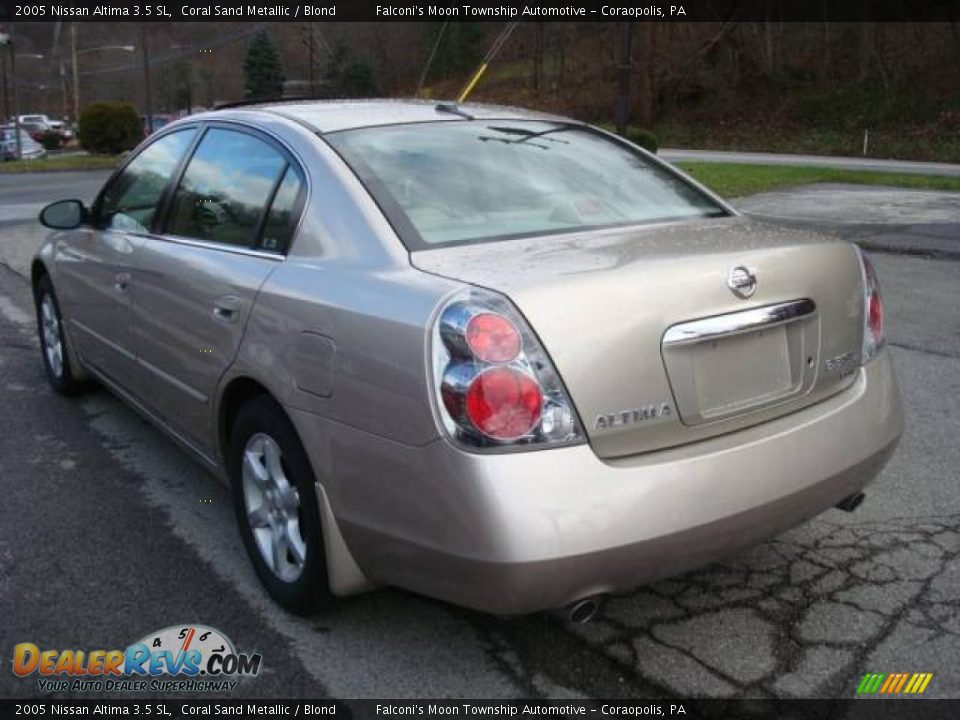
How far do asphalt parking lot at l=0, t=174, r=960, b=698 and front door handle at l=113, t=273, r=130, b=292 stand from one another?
84cm

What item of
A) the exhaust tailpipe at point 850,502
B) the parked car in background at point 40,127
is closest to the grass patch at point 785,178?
the exhaust tailpipe at point 850,502

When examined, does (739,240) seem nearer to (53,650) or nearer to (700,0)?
(53,650)

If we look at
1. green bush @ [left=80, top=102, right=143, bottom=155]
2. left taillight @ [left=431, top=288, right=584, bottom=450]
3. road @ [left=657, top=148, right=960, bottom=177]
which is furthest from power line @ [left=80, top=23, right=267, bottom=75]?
left taillight @ [left=431, top=288, right=584, bottom=450]

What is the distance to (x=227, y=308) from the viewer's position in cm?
308

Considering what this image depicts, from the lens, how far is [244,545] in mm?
3273

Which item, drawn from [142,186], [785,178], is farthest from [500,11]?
[142,186]

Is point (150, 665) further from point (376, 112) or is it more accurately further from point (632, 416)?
point (376, 112)

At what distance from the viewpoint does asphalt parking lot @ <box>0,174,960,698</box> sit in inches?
102

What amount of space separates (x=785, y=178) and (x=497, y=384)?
64.1 feet

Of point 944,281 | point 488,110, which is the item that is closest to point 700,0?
point 944,281

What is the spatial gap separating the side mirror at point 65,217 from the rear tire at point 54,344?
0.65 metres

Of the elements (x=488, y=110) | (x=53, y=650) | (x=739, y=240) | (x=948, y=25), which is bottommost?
(x=53, y=650)

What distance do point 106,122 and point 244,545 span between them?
112ft

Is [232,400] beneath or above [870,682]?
above
